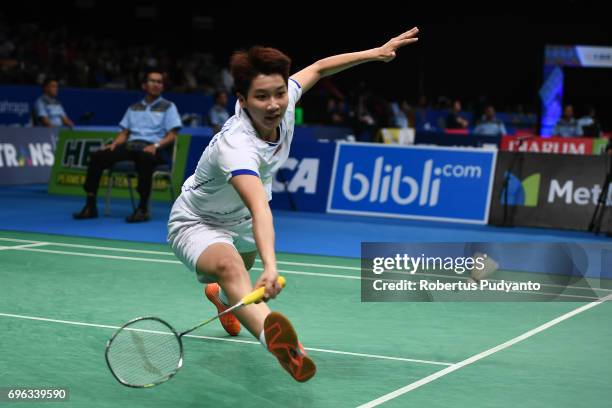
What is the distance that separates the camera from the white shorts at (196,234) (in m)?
4.58

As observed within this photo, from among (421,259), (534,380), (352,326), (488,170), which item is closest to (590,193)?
(488,170)

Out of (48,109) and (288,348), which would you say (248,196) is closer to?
(288,348)

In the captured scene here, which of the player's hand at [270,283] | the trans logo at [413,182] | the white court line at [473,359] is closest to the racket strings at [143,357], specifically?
the player's hand at [270,283]

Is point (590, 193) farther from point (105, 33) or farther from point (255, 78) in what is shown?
point (105, 33)

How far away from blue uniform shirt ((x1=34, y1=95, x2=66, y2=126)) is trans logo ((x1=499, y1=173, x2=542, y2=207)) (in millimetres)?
7761

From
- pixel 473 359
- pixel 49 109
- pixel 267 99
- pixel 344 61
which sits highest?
pixel 344 61

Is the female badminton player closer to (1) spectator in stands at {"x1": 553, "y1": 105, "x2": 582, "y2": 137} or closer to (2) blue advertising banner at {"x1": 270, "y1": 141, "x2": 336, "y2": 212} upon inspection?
(2) blue advertising banner at {"x1": 270, "y1": 141, "x2": 336, "y2": 212}

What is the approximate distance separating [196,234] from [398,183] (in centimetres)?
731

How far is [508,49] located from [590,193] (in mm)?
21888

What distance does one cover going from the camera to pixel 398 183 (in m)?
11.8

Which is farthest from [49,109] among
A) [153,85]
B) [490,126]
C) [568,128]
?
[568,128]

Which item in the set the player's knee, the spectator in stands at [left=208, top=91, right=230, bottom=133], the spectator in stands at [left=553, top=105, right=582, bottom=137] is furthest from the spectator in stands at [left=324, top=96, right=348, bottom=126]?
the player's knee

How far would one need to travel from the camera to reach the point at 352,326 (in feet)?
19.6

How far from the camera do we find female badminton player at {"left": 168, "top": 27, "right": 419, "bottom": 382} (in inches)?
155
